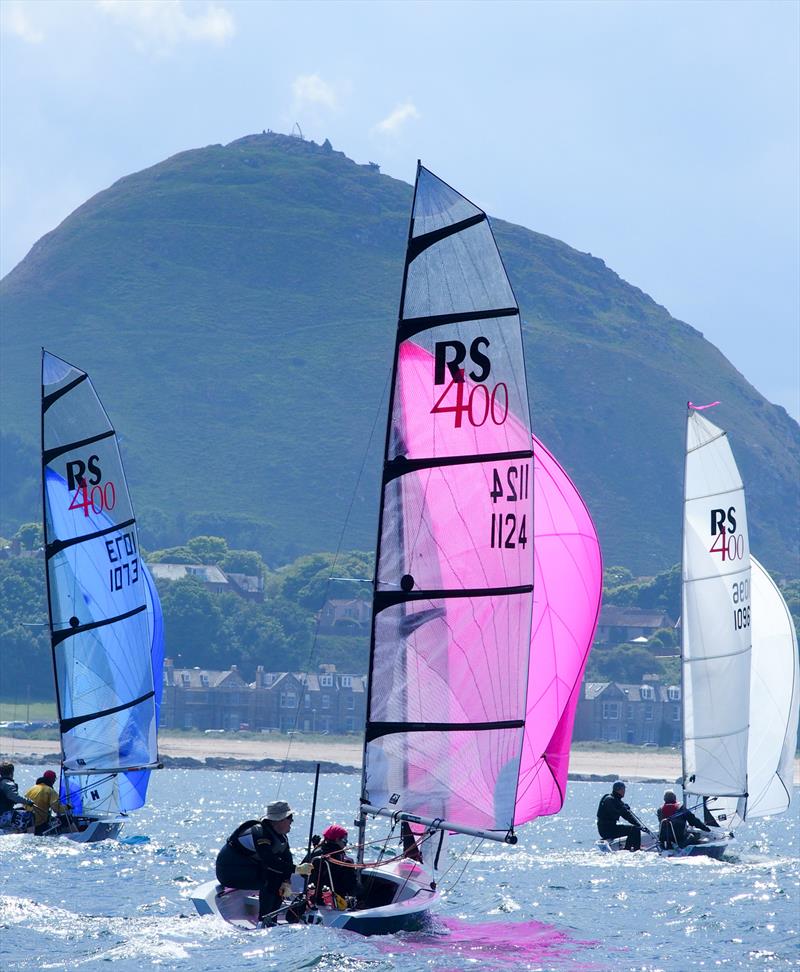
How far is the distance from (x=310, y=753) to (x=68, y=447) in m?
104

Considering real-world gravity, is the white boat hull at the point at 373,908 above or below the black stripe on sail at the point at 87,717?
below

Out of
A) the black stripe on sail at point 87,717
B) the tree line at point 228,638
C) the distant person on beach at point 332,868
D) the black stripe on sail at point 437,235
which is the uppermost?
the tree line at point 228,638

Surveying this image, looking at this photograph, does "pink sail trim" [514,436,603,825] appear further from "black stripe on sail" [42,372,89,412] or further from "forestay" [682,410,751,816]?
"forestay" [682,410,751,816]

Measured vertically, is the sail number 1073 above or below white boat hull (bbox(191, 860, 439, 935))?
above

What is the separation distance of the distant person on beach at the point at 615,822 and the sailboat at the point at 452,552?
13.9 m

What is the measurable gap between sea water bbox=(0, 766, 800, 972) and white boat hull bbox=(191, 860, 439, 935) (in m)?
0.16

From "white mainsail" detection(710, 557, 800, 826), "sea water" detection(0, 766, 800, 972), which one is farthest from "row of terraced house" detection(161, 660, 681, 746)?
"sea water" detection(0, 766, 800, 972)

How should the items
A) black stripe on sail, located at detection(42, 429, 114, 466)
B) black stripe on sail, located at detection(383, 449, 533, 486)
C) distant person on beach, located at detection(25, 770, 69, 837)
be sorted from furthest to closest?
1. black stripe on sail, located at detection(42, 429, 114, 466)
2. distant person on beach, located at detection(25, 770, 69, 837)
3. black stripe on sail, located at detection(383, 449, 533, 486)

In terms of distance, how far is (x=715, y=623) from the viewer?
37625mm

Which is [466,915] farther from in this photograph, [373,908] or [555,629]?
[373,908]

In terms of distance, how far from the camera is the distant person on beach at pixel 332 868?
66.3 feet

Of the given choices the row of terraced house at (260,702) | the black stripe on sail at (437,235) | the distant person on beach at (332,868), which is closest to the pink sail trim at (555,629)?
the distant person on beach at (332,868)

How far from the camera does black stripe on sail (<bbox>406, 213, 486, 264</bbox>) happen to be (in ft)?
70.7

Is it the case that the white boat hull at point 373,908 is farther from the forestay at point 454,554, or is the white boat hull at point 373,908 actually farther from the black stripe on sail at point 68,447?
the black stripe on sail at point 68,447
